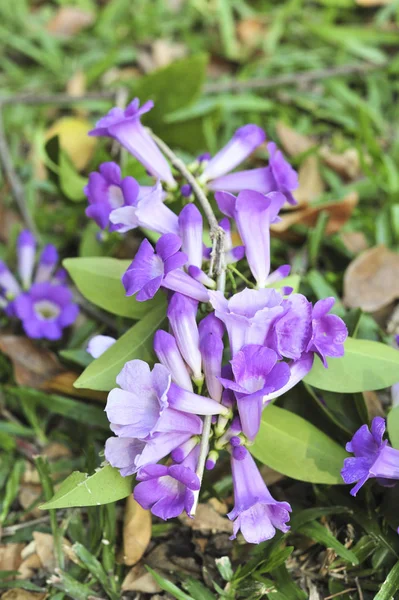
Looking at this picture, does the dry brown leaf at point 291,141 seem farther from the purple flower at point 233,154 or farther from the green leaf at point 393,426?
the green leaf at point 393,426

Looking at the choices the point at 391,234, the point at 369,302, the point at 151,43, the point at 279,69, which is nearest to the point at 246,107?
the point at 279,69

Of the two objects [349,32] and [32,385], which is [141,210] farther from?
[349,32]

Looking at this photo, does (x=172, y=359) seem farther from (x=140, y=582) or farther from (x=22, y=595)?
(x=22, y=595)

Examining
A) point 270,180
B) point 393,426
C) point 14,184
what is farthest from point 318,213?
point 14,184

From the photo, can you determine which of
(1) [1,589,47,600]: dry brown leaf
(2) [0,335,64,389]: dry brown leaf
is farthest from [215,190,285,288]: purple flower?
(1) [1,589,47,600]: dry brown leaf

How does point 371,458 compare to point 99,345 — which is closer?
point 371,458

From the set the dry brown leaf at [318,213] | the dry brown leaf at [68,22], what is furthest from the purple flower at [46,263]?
the dry brown leaf at [68,22]

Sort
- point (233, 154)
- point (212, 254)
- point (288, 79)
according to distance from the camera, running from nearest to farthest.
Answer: point (212, 254)
point (233, 154)
point (288, 79)
